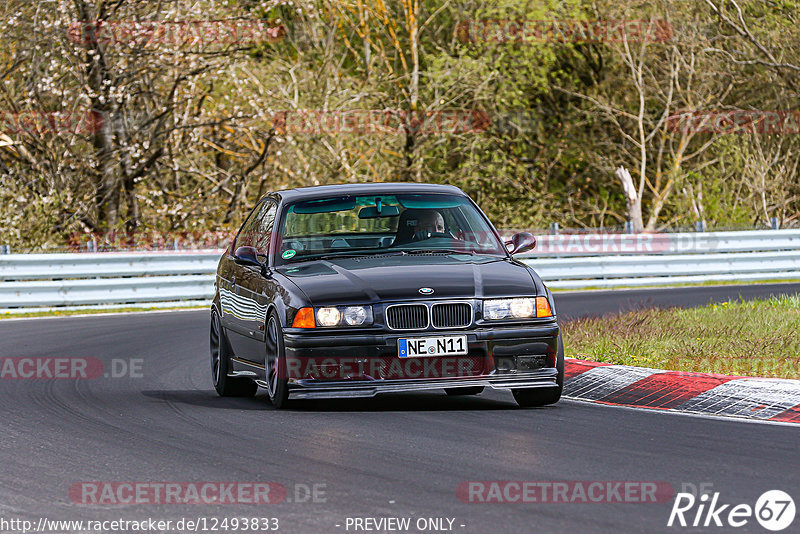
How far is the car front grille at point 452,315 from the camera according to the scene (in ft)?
30.2

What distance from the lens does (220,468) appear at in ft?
24.1

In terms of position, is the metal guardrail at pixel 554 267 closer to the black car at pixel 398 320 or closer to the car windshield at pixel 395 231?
the car windshield at pixel 395 231

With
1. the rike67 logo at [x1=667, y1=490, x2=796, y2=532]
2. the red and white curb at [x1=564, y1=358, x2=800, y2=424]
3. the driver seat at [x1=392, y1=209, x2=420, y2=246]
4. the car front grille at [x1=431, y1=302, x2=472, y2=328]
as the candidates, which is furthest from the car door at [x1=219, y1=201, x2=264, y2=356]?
the rike67 logo at [x1=667, y1=490, x2=796, y2=532]

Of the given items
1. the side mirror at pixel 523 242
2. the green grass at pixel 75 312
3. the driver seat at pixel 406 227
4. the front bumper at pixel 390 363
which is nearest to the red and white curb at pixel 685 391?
the front bumper at pixel 390 363

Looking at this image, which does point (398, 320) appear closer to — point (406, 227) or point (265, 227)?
point (406, 227)

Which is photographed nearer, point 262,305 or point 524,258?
point 262,305

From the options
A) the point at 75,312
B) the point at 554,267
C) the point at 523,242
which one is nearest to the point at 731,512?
the point at 523,242

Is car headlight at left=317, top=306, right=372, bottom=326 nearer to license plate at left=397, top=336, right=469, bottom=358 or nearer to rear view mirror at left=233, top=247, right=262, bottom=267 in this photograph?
license plate at left=397, top=336, right=469, bottom=358

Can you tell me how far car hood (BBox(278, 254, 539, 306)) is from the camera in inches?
364

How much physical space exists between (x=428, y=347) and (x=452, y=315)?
277mm

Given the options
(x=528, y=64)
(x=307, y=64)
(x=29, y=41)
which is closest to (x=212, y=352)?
(x=29, y=41)

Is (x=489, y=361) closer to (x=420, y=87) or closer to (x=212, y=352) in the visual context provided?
(x=212, y=352)

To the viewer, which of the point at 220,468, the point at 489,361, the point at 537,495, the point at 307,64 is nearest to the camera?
the point at 537,495

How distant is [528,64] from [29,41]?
1444 cm
